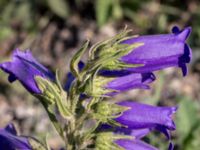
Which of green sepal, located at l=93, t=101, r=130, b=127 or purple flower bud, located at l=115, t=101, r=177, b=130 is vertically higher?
green sepal, located at l=93, t=101, r=130, b=127

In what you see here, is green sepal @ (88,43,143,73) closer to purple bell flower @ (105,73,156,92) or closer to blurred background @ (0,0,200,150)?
purple bell flower @ (105,73,156,92)

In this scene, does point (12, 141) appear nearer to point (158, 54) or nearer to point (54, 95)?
point (54, 95)

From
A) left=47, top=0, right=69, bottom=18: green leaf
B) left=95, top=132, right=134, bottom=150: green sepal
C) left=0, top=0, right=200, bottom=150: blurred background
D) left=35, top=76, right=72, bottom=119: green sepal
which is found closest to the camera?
left=35, top=76, right=72, bottom=119: green sepal

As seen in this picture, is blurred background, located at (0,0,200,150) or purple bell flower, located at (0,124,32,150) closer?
purple bell flower, located at (0,124,32,150)

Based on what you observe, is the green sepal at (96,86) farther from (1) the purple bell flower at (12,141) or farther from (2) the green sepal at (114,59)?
(1) the purple bell flower at (12,141)

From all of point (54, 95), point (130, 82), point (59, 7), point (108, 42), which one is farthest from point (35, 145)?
point (59, 7)

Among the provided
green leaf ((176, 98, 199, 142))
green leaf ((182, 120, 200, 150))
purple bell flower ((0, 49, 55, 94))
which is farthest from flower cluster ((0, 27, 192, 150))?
green leaf ((176, 98, 199, 142))

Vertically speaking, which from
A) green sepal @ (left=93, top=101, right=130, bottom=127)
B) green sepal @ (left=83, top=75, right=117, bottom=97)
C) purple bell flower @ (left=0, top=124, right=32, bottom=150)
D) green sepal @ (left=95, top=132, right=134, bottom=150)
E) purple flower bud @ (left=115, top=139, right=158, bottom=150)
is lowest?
purple flower bud @ (left=115, top=139, right=158, bottom=150)
